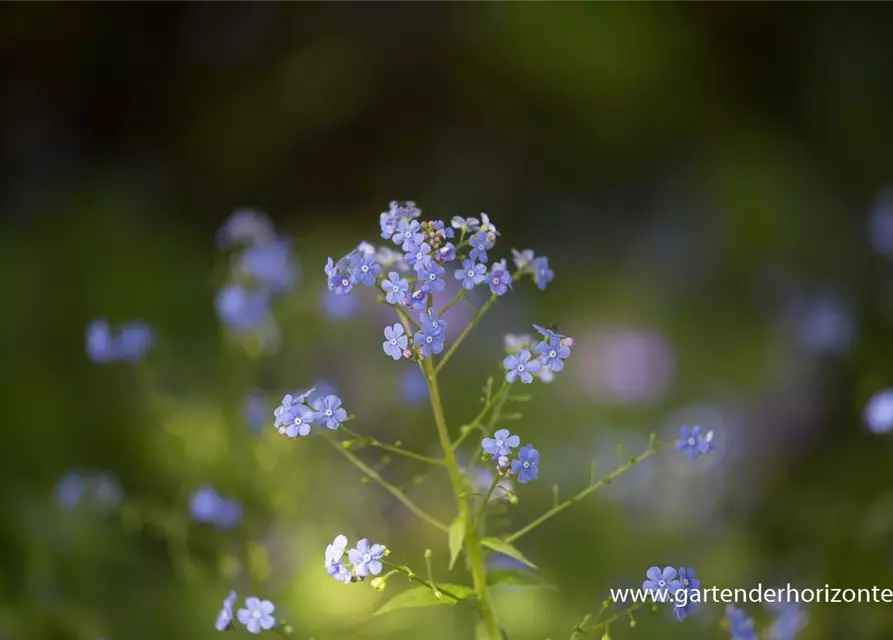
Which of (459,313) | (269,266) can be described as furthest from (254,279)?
(459,313)

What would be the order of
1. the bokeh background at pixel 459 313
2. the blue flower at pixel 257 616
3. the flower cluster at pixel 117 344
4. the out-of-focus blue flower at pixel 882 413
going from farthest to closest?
the bokeh background at pixel 459 313 < the flower cluster at pixel 117 344 < the out-of-focus blue flower at pixel 882 413 < the blue flower at pixel 257 616

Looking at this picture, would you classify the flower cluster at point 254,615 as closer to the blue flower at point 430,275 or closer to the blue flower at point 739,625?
the blue flower at point 430,275

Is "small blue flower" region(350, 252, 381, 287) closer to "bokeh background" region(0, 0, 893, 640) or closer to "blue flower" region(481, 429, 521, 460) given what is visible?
"blue flower" region(481, 429, 521, 460)

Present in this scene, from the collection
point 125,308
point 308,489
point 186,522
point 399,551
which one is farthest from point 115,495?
point 125,308

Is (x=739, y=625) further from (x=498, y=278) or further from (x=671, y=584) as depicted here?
(x=498, y=278)

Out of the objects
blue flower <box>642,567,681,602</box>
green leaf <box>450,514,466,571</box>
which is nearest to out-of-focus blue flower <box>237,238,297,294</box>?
green leaf <box>450,514,466,571</box>

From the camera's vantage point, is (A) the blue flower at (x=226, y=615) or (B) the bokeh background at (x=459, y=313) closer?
(A) the blue flower at (x=226, y=615)

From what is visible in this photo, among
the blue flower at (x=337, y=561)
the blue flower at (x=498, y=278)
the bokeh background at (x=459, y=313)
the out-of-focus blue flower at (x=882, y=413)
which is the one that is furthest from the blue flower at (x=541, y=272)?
the out-of-focus blue flower at (x=882, y=413)
